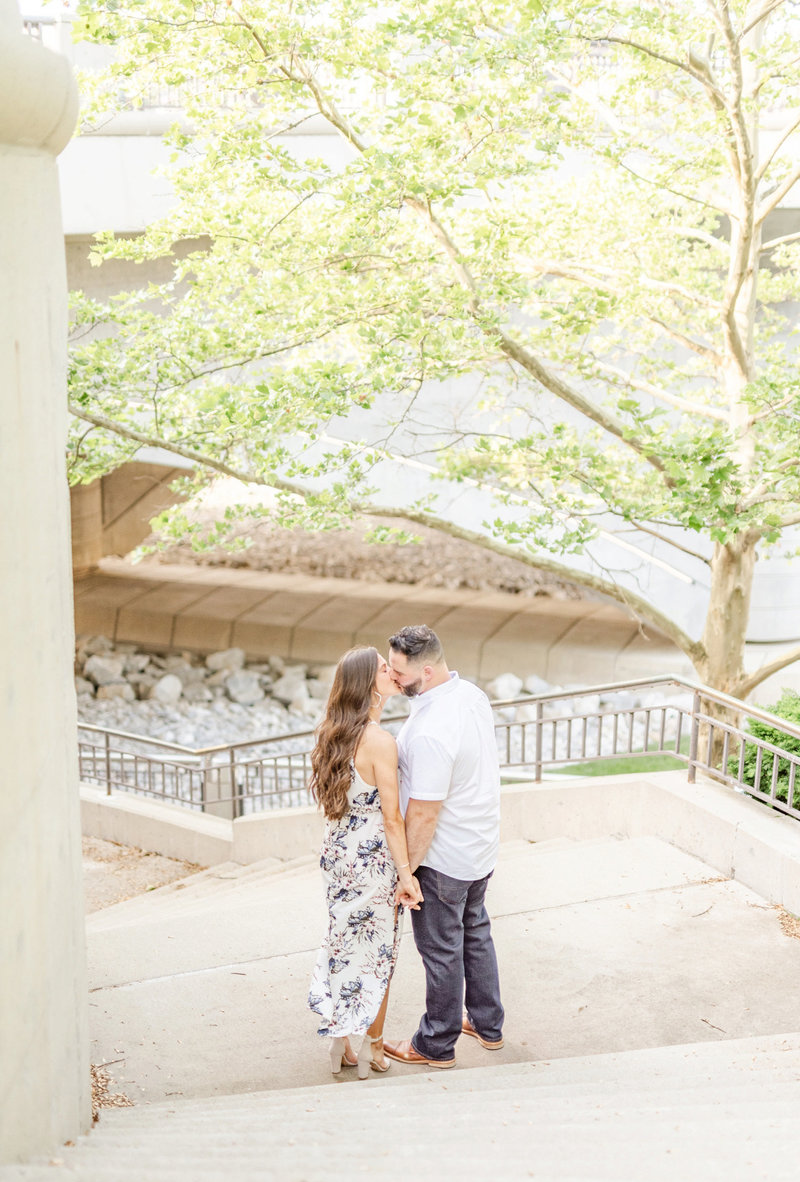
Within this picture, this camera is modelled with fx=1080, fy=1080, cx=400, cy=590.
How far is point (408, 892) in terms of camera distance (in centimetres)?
387

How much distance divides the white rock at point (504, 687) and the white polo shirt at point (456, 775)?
1250 centimetres

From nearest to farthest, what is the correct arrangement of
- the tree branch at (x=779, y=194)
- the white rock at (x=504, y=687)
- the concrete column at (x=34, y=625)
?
the concrete column at (x=34, y=625) → the tree branch at (x=779, y=194) → the white rock at (x=504, y=687)

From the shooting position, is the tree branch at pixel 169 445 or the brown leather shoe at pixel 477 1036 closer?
the brown leather shoe at pixel 477 1036

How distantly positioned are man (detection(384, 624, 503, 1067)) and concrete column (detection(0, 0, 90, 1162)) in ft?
4.11

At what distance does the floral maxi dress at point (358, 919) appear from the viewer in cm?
389

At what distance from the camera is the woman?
3.75 metres

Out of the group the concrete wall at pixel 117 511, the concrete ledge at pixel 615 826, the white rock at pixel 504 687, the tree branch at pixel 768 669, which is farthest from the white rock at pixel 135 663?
the tree branch at pixel 768 669

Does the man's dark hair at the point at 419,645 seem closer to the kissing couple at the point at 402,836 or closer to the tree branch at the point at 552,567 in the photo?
the kissing couple at the point at 402,836

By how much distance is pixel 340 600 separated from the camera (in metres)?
19.8

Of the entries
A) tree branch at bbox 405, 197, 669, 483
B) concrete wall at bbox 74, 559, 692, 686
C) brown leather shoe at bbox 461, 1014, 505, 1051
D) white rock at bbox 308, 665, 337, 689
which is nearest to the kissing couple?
brown leather shoe at bbox 461, 1014, 505, 1051

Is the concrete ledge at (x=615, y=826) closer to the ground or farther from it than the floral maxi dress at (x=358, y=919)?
closer to the ground

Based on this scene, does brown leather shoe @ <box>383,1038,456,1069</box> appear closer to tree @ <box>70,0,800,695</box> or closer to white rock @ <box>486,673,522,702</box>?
tree @ <box>70,0,800,695</box>

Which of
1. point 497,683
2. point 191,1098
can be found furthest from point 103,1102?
point 497,683

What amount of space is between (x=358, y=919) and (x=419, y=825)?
428mm
